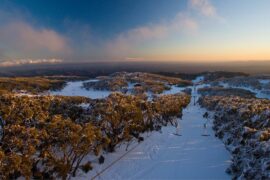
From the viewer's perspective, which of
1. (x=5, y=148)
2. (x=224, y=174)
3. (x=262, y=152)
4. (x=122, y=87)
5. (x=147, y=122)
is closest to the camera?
(x=5, y=148)

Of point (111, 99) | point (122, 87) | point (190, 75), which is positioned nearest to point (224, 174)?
point (111, 99)

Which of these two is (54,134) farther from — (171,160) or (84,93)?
(84,93)

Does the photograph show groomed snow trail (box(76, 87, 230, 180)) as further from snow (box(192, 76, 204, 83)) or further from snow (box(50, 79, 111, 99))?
snow (box(192, 76, 204, 83))

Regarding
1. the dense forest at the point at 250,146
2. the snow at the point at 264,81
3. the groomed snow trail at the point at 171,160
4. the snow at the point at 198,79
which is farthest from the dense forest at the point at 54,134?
the snow at the point at 198,79

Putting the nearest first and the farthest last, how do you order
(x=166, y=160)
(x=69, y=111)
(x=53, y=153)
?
(x=53, y=153), (x=166, y=160), (x=69, y=111)

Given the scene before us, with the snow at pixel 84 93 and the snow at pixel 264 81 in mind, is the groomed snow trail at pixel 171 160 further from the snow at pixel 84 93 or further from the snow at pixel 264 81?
the snow at pixel 264 81

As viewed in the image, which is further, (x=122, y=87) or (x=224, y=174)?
(x=122, y=87)

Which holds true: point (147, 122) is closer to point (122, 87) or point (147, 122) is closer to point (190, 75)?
point (122, 87)

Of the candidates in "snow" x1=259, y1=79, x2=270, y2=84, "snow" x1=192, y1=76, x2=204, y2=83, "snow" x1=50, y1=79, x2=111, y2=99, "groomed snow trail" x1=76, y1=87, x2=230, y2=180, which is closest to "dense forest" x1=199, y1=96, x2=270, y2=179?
"groomed snow trail" x1=76, y1=87, x2=230, y2=180

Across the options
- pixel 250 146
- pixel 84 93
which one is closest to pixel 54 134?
pixel 250 146
